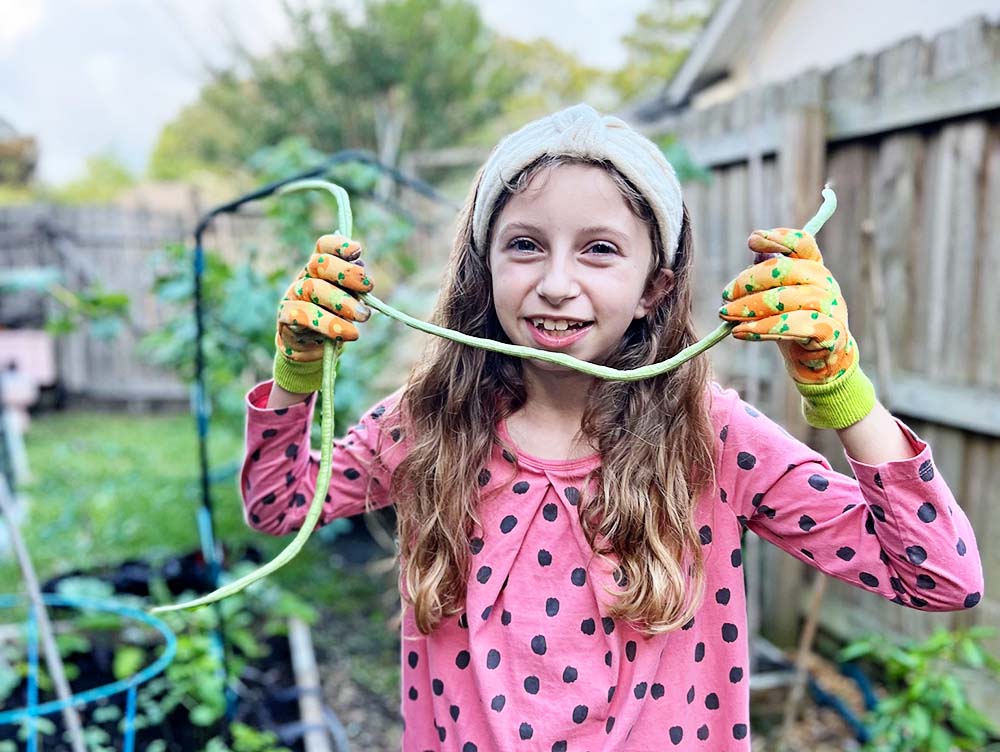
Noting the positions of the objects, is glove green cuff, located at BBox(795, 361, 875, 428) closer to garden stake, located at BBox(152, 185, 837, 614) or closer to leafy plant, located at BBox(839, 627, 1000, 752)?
garden stake, located at BBox(152, 185, 837, 614)

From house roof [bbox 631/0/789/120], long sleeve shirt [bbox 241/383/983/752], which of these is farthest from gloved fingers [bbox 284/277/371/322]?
house roof [bbox 631/0/789/120]

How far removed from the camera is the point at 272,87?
14.4 meters

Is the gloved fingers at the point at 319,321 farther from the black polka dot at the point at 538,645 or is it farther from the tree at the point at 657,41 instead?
the tree at the point at 657,41

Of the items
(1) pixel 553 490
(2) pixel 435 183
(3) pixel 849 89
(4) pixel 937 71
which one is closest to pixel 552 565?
(1) pixel 553 490

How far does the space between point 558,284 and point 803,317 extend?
0.30 m

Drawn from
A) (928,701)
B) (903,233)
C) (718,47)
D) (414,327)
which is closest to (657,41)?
(718,47)

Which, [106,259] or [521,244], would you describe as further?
[106,259]

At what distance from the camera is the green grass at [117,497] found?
4094mm

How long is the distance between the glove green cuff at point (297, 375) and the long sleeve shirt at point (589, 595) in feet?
0.14

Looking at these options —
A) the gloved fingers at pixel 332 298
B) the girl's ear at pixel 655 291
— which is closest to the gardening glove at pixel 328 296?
the gloved fingers at pixel 332 298

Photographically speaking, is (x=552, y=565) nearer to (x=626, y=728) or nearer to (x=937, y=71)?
(x=626, y=728)

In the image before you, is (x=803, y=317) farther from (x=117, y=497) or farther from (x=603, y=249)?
(x=117, y=497)

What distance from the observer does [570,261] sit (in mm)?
1030

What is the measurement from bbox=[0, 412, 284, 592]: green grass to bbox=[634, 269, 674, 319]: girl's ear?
8.75ft
